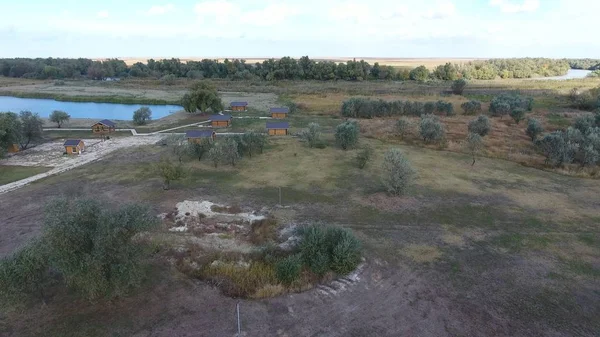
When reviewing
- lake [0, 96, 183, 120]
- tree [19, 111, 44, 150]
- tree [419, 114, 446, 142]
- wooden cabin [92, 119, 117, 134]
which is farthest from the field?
lake [0, 96, 183, 120]

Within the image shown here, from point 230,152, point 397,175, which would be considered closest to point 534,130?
point 397,175

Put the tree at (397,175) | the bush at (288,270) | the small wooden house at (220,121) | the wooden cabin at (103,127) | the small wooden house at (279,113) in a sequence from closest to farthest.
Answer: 1. the bush at (288,270)
2. the tree at (397,175)
3. the wooden cabin at (103,127)
4. the small wooden house at (220,121)
5. the small wooden house at (279,113)

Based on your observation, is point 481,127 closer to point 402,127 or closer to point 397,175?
point 402,127

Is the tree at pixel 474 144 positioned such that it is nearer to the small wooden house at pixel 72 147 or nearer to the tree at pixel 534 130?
the tree at pixel 534 130

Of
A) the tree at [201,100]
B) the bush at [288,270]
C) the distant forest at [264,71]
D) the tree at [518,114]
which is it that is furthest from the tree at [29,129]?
the distant forest at [264,71]

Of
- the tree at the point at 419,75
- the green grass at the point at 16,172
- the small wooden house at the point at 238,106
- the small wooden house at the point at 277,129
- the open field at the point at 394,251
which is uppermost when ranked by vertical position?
the tree at the point at 419,75

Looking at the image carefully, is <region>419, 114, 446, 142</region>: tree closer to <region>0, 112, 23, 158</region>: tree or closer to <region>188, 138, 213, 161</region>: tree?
<region>188, 138, 213, 161</region>: tree

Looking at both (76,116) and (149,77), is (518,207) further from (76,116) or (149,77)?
(149,77)
